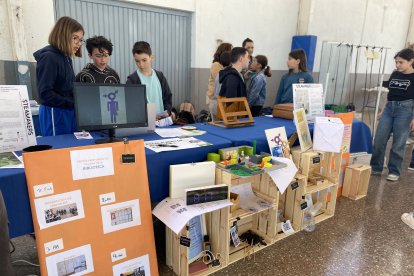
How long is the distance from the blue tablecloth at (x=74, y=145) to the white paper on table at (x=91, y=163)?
0.22 meters

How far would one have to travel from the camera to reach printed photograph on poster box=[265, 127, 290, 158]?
7.13ft

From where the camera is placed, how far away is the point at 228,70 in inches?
108

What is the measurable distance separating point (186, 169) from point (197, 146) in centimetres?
20

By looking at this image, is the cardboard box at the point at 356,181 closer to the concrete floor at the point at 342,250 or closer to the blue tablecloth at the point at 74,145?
the concrete floor at the point at 342,250

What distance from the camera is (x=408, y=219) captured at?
2604 mm

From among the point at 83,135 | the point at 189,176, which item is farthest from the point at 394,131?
the point at 83,135

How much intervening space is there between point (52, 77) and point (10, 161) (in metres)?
0.73

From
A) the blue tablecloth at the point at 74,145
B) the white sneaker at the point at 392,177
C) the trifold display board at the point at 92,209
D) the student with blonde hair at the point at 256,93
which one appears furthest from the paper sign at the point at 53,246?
the white sneaker at the point at 392,177

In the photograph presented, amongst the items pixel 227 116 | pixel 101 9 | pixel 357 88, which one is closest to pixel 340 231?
pixel 227 116

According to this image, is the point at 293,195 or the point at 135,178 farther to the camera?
the point at 293,195

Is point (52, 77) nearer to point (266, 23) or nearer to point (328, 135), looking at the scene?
point (328, 135)

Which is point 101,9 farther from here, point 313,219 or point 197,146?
point 313,219

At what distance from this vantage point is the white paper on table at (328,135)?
241 centimetres

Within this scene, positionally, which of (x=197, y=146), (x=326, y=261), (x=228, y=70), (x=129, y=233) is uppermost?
(x=228, y=70)
